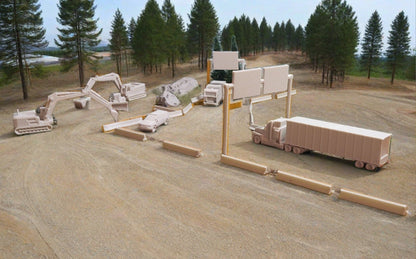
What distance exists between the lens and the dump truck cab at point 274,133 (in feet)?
64.1

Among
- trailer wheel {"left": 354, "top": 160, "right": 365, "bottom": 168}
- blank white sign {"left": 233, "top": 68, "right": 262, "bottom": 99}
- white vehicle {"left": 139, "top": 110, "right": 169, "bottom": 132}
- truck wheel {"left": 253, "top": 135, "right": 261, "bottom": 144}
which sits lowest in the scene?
trailer wheel {"left": 354, "top": 160, "right": 365, "bottom": 168}

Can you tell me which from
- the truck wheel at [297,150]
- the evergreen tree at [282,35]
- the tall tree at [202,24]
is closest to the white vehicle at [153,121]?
the truck wheel at [297,150]

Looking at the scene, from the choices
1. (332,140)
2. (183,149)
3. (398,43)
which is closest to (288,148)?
(332,140)

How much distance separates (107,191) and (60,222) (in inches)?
103

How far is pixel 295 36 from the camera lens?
110m

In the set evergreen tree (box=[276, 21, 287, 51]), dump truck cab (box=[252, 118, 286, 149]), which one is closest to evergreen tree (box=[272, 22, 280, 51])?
evergreen tree (box=[276, 21, 287, 51])

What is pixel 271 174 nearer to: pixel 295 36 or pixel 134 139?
pixel 134 139

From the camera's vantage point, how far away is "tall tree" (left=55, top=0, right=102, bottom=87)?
133 ft

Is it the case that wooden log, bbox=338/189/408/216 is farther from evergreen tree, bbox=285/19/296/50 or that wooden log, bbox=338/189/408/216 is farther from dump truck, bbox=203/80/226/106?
evergreen tree, bbox=285/19/296/50

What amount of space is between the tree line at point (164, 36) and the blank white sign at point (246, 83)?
25.3 metres

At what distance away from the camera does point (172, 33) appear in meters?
49.3

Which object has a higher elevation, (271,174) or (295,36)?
(295,36)

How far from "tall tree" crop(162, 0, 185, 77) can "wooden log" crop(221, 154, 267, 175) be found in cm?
3492

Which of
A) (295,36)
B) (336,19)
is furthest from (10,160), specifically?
(295,36)
